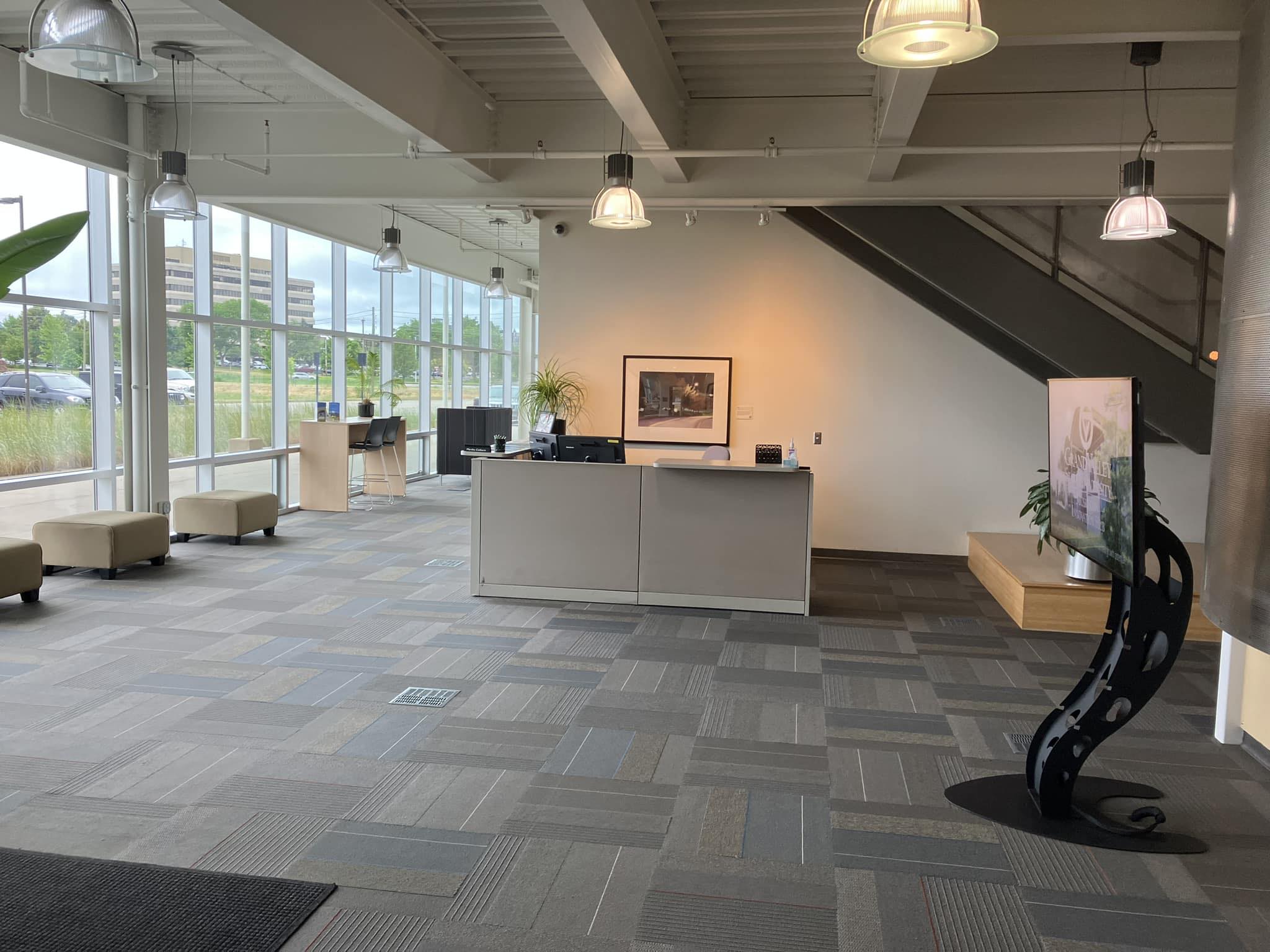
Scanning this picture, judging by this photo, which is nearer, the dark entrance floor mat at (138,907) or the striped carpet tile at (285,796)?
the dark entrance floor mat at (138,907)

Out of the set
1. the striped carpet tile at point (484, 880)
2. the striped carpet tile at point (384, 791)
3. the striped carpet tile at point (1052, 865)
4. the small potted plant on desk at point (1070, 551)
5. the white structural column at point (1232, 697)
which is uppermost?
the small potted plant on desk at point (1070, 551)

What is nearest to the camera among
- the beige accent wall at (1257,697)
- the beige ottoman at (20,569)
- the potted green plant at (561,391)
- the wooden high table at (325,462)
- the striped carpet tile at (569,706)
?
the beige accent wall at (1257,697)

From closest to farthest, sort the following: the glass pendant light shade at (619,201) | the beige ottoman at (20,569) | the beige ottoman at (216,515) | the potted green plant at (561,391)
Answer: the glass pendant light shade at (619,201) → the beige ottoman at (20,569) → the beige ottoman at (216,515) → the potted green plant at (561,391)

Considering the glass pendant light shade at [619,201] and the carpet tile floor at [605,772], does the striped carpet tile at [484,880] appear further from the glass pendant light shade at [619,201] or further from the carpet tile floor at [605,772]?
the glass pendant light shade at [619,201]

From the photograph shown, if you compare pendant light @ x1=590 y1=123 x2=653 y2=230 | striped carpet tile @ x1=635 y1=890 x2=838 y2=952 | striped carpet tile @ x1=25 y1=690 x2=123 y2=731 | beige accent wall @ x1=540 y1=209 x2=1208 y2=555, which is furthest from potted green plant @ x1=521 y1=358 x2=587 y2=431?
striped carpet tile @ x1=635 y1=890 x2=838 y2=952

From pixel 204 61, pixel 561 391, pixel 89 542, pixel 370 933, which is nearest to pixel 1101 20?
pixel 370 933

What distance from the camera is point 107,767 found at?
3781 mm

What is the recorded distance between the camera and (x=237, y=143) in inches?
320

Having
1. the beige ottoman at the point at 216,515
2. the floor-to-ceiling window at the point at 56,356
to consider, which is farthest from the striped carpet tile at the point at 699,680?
the floor-to-ceiling window at the point at 56,356

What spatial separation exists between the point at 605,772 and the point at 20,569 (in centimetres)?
451

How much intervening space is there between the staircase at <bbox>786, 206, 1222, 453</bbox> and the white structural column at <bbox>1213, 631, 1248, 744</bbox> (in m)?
3.19

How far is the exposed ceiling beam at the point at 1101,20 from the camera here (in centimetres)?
470

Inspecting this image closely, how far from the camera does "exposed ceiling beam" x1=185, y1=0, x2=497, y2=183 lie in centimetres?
Answer: 476

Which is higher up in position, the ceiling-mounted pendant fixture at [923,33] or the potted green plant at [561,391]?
the ceiling-mounted pendant fixture at [923,33]
